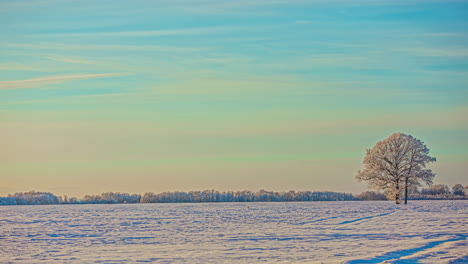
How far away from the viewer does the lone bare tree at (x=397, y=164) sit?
64438mm

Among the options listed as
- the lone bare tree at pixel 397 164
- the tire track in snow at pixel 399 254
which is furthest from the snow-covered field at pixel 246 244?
the lone bare tree at pixel 397 164

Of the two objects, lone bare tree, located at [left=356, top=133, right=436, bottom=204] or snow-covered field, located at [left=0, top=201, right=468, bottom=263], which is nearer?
snow-covered field, located at [left=0, top=201, right=468, bottom=263]

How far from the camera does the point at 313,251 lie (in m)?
20.4

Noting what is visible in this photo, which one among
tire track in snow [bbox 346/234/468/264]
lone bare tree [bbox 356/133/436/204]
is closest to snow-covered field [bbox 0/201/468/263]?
tire track in snow [bbox 346/234/468/264]

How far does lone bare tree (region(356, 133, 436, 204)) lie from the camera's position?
6444cm

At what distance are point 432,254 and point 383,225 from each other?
1125 centimetres

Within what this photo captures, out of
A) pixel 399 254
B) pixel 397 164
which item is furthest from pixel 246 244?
pixel 397 164

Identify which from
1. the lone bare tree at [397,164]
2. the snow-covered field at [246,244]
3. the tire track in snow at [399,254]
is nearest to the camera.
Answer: the tire track in snow at [399,254]

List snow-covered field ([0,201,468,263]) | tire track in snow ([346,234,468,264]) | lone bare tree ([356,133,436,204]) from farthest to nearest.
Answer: lone bare tree ([356,133,436,204])
snow-covered field ([0,201,468,263])
tire track in snow ([346,234,468,264])

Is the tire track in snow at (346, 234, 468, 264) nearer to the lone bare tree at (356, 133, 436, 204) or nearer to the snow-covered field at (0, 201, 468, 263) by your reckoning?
the snow-covered field at (0, 201, 468, 263)

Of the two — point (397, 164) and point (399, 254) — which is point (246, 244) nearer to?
point (399, 254)

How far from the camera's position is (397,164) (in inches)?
2559

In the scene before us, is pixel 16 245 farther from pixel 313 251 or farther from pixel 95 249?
pixel 313 251

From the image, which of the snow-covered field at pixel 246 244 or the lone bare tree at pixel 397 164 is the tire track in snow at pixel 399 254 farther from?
the lone bare tree at pixel 397 164
